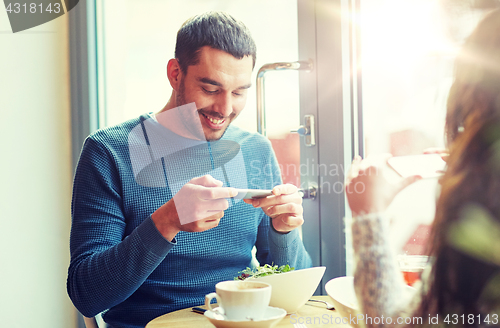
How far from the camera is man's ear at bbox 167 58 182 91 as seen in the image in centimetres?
119

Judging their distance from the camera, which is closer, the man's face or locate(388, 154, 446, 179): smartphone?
locate(388, 154, 446, 179): smartphone

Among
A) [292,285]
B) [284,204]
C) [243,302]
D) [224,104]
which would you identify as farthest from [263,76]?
[243,302]

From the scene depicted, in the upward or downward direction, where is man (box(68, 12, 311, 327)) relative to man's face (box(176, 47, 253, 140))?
downward

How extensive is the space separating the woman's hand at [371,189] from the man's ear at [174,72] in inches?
32.6

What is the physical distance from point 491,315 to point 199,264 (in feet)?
2.69

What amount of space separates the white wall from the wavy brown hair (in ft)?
5.25

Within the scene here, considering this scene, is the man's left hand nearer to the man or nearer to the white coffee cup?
the man

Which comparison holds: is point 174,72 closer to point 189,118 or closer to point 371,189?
point 189,118

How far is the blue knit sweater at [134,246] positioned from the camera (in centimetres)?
88

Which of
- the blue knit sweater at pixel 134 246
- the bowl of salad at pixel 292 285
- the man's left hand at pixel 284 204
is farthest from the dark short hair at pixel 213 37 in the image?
the bowl of salad at pixel 292 285

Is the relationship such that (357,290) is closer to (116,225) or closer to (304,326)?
(304,326)

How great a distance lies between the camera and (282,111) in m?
A: 1.44

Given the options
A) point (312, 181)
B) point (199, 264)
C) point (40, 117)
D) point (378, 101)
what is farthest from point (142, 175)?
point (40, 117)

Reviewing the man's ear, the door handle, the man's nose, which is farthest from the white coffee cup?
the door handle
